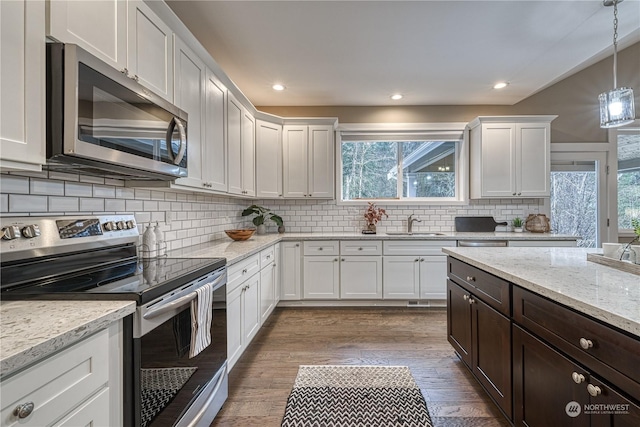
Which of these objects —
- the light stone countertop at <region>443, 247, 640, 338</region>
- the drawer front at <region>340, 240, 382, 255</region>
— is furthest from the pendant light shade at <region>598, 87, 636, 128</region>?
the drawer front at <region>340, 240, 382, 255</region>

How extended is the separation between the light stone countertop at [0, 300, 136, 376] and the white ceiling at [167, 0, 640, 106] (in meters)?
2.09

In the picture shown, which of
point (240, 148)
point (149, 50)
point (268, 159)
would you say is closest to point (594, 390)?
point (149, 50)

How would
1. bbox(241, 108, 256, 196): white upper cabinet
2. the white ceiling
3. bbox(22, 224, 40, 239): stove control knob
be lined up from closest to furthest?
bbox(22, 224, 40, 239): stove control knob < the white ceiling < bbox(241, 108, 256, 196): white upper cabinet

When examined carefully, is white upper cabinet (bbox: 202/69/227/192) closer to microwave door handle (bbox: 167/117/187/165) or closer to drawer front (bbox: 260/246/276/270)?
microwave door handle (bbox: 167/117/187/165)

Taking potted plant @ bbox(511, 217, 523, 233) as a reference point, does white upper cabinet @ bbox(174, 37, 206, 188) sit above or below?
above

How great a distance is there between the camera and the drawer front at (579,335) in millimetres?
834

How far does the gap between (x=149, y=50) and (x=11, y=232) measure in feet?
3.60

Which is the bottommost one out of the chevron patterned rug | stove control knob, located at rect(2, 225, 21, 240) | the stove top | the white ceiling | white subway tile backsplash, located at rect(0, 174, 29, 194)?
the chevron patterned rug

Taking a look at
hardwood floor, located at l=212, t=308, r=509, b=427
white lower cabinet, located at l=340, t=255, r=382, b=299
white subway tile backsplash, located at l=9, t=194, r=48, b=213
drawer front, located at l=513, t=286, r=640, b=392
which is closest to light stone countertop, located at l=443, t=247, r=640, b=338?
drawer front, located at l=513, t=286, r=640, b=392

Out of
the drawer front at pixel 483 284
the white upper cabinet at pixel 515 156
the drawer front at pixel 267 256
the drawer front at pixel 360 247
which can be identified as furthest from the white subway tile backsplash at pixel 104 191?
the white upper cabinet at pixel 515 156

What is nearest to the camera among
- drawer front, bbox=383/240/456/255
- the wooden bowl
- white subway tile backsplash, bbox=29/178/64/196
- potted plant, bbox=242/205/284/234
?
white subway tile backsplash, bbox=29/178/64/196

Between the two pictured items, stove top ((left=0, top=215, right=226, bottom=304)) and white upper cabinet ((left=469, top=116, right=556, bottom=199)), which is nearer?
stove top ((left=0, top=215, right=226, bottom=304))

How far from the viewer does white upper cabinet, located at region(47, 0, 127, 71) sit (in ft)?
3.38

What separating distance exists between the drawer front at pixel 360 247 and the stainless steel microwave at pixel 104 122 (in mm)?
2234
